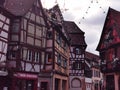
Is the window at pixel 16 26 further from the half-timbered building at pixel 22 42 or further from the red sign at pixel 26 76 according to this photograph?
the red sign at pixel 26 76

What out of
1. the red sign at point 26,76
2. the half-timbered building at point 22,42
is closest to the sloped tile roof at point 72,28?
the half-timbered building at point 22,42

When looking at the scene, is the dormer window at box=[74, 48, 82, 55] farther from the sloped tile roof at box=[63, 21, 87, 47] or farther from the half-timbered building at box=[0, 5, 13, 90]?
the half-timbered building at box=[0, 5, 13, 90]

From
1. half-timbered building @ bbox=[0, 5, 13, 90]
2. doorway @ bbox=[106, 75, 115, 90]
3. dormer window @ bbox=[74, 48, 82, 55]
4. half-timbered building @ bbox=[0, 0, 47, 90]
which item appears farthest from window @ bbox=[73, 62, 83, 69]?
half-timbered building @ bbox=[0, 5, 13, 90]

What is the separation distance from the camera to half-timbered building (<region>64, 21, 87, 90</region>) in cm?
4091

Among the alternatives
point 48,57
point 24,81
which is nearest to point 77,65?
point 48,57

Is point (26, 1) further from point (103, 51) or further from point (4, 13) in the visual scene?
point (103, 51)

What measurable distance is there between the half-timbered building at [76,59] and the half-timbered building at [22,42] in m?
15.4

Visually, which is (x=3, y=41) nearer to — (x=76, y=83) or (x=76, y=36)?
(x=76, y=83)

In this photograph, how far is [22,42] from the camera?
23797 millimetres

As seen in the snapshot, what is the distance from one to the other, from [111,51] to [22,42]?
10409 millimetres

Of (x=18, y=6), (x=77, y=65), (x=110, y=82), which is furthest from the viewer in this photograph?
(x=77, y=65)

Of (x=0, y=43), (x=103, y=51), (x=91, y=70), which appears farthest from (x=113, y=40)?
(x=91, y=70)

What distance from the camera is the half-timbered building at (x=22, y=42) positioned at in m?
22.3

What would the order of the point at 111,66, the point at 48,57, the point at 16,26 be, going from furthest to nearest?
the point at 48,57, the point at 111,66, the point at 16,26
